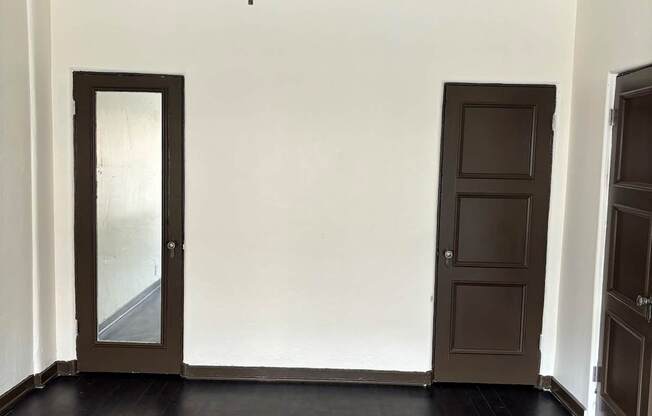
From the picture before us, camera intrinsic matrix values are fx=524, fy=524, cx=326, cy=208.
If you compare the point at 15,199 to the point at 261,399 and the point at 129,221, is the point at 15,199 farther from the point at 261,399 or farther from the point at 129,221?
the point at 261,399

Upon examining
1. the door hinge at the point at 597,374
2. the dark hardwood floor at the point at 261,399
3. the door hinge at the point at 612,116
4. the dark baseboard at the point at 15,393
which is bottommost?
the dark hardwood floor at the point at 261,399

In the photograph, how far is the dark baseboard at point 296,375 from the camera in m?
3.71

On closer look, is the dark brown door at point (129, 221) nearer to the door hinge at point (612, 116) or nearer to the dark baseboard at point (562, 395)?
the dark baseboard at point (562, 395)

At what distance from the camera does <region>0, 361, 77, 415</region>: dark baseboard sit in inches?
126

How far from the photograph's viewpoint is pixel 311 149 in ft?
11.9

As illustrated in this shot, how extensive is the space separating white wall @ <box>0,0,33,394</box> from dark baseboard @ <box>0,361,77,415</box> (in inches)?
1.9

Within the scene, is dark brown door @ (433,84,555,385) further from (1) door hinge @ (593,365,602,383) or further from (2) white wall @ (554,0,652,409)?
(1) door hinge @ (593,365,602,383)

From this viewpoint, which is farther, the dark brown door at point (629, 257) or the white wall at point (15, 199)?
the white wall at point (15, 199)

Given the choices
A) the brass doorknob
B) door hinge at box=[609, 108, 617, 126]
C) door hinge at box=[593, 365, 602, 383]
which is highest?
door hinge at box=[609, 108, 617, 126]

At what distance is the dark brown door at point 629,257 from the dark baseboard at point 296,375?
126 cm

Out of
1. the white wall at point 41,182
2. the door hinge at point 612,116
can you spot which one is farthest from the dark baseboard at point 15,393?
the door hinge at point 612,116

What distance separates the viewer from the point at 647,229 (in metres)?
2.63

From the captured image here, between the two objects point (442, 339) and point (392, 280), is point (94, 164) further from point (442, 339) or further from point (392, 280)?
point (442, 339)

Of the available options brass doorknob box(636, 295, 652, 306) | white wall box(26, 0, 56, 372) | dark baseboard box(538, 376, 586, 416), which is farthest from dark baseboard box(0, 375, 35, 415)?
brass doorknob box(636, 295, 652, 306)
